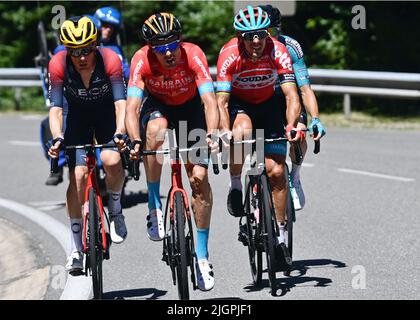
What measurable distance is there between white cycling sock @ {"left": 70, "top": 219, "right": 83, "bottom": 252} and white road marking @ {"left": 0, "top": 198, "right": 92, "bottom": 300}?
14.3 inches

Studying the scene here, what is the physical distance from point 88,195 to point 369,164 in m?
7.27

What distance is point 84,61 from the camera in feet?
27.2

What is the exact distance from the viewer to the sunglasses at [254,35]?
328 inches

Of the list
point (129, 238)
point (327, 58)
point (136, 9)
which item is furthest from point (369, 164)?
point (136, 9)

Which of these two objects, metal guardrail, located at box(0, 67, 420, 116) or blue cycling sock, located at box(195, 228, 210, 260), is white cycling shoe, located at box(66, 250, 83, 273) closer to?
blue cycling sock, located at box(195, 228, 210, 260)

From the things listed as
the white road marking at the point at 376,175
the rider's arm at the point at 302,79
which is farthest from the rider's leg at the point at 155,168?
the white road marking at the point at 376,175

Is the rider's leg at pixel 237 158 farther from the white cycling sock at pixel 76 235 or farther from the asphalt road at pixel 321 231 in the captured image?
the white cycling sock at pixel 76 235

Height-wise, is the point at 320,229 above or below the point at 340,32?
below

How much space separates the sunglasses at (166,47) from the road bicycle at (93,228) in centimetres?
77

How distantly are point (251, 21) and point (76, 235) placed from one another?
7.08ft

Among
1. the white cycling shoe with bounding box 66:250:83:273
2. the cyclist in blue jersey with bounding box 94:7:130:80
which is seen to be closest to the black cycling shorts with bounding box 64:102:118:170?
the white cycling shoe with bounding box 66:250:83:273

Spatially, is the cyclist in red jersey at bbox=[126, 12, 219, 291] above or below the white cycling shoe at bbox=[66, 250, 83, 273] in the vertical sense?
above

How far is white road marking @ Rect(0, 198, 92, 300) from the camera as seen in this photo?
8.53m
